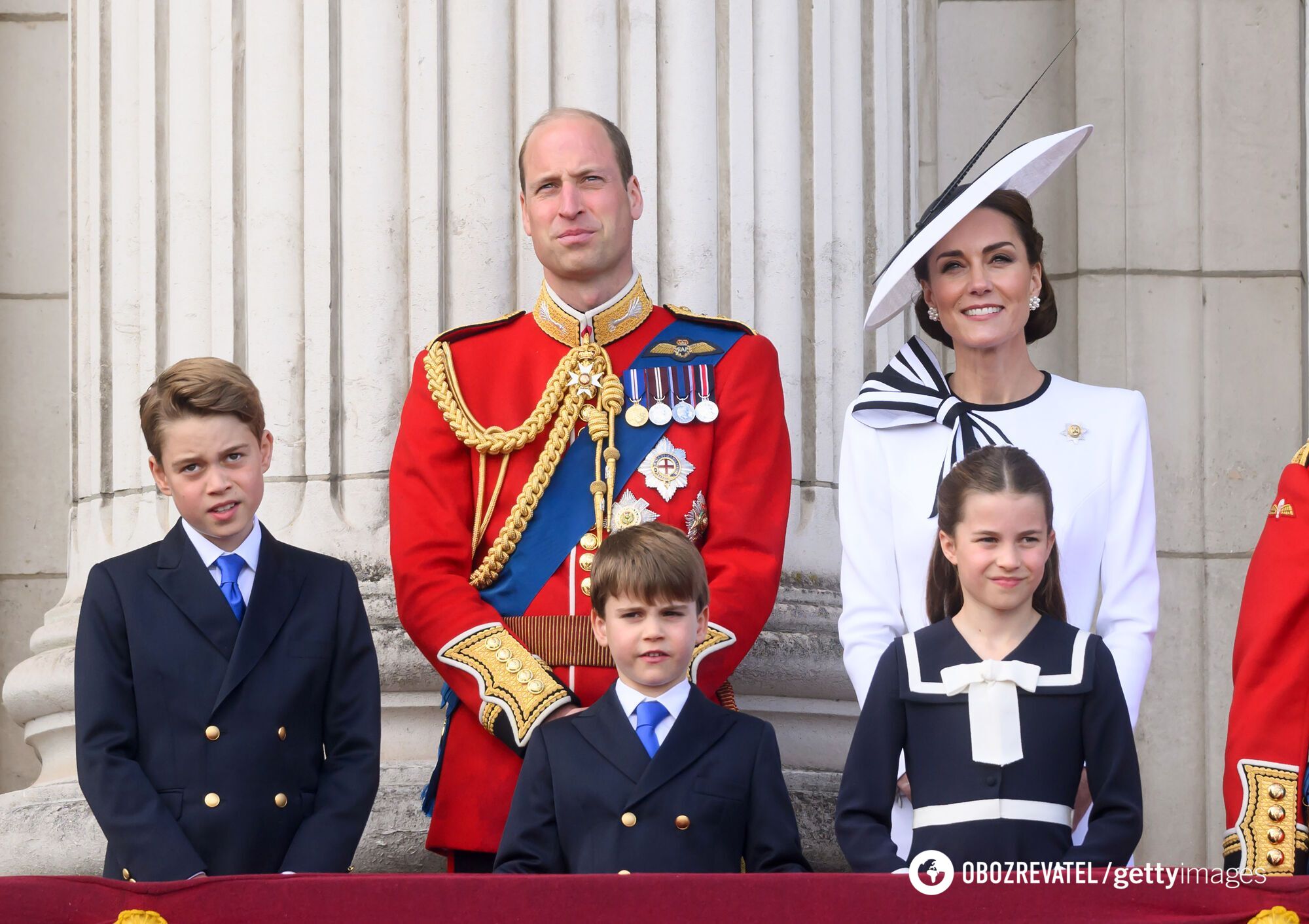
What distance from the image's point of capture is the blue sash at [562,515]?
4.12m

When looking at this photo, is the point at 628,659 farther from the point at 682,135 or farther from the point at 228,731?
the point at 682,135

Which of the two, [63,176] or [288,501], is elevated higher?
[63,176]

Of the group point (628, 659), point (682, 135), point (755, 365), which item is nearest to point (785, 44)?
point (682, 135)

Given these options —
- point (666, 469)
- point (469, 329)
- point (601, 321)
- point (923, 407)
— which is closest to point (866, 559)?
point (923, 407)

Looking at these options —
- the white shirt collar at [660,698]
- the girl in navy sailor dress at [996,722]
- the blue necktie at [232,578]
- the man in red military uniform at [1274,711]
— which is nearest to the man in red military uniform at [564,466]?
the white shirt collar at [660,698]

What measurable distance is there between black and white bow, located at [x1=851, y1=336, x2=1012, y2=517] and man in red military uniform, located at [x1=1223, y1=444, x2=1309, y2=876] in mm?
536

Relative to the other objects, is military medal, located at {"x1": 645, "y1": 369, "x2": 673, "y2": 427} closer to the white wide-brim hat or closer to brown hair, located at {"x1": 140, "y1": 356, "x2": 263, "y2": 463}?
the white wide-brim hat

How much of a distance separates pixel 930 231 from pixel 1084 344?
8.32ft

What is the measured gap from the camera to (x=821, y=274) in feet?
17.5

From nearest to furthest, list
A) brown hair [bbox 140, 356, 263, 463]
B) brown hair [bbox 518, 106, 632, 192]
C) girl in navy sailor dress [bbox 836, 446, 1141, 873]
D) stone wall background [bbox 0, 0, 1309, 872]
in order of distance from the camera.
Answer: girl in navy sailor dress [bbox 836, 446, 1141, 873] → brown hair [bbox 140, 356, 263, 463] → brown hair [bbox 518, 106, 632, 192] → stone wall background [bbox 0, 0, 1309, 872]

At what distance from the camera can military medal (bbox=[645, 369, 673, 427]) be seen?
421 centimetres

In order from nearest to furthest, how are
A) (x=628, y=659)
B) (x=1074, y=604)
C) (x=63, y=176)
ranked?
(x=628, y=659), (x=1074, y=604), (x=63, y=176)

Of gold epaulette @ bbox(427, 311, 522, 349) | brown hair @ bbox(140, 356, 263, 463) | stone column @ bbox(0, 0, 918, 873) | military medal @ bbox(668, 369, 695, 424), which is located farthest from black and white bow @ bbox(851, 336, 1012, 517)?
brown hair @ bbox(140, 356, 263, 463)

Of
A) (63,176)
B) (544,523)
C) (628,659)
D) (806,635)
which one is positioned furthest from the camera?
(63,176)
